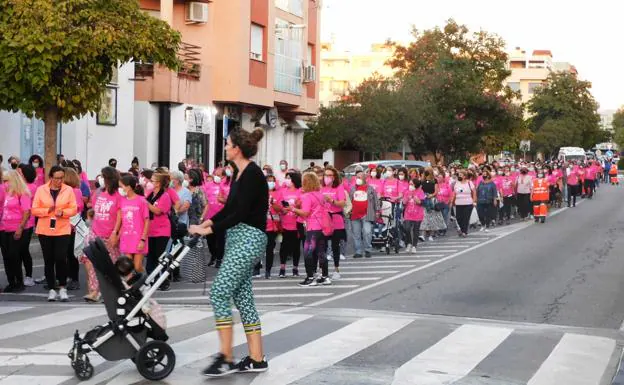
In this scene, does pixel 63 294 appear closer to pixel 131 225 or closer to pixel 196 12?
pixel 131 225

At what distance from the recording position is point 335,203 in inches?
644

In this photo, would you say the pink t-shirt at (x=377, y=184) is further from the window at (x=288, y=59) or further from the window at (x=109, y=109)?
the window at (x=288, y=59)

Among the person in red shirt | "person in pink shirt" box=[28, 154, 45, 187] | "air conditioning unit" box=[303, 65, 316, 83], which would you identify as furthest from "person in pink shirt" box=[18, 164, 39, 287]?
"air conditioning unit" box=[303, 65, 316, 83]

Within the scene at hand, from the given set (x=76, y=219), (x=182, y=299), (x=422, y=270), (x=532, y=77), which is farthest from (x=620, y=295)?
(x=532, y=77)

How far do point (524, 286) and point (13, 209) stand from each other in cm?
763

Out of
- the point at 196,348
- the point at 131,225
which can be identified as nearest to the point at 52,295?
the point at 131,225

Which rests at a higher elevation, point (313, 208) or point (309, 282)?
point (313, 208)

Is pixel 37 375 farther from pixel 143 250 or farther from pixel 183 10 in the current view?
pixel 183 10

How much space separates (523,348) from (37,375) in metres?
4.75

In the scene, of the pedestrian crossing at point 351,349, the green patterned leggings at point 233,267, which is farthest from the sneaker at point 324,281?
the green patterned leggings at point 233,267

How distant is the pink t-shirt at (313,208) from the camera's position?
15.6 metres

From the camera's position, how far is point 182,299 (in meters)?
13.9

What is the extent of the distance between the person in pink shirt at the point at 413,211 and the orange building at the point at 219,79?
9.33m

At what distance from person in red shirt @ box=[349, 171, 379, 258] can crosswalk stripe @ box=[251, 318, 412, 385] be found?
814 centimetres
